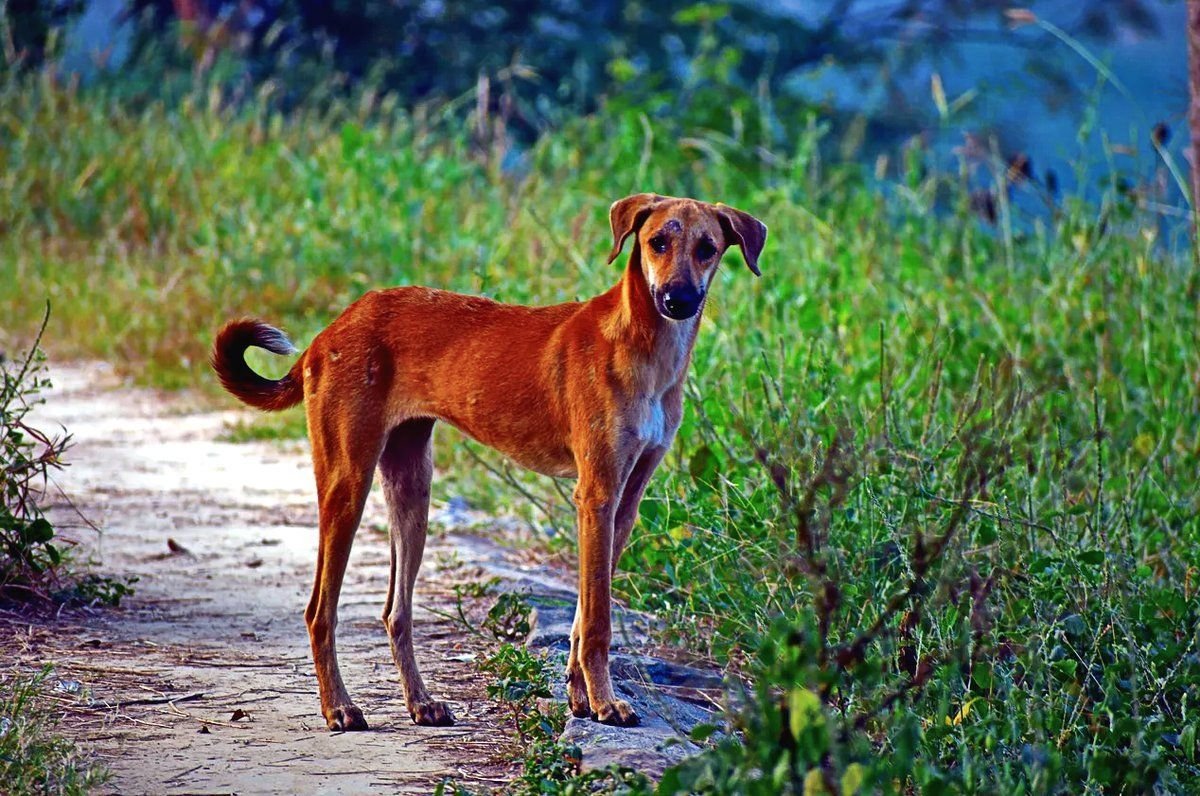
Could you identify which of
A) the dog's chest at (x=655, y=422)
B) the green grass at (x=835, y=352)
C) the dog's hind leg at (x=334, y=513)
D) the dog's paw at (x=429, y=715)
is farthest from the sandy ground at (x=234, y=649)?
the dog's chest at (x=655, y=422)

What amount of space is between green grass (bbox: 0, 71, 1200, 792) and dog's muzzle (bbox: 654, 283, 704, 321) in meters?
0.62

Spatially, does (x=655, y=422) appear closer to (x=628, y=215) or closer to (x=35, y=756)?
(x=628, y=215)

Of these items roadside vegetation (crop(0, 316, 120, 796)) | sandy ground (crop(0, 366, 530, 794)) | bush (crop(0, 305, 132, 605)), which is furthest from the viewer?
bush (crop(0, 305, 132, 605))

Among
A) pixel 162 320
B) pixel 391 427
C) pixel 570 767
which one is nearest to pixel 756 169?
pixel 162 320

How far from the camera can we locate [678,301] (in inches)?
160

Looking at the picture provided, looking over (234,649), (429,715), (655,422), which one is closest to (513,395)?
(655,422)

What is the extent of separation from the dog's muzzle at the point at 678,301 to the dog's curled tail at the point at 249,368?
1.19 metres

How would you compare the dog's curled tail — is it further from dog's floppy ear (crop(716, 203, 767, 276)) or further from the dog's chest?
dog's floppy ear (crop(716, 203, 767, 276))

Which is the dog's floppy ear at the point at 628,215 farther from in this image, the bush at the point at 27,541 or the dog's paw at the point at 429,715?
the bush at the point at 27,541

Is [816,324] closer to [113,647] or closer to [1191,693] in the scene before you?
[1191,693]

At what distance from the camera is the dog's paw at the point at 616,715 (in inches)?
163

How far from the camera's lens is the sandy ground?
390cm

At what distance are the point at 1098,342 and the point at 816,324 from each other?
1483 millimetres

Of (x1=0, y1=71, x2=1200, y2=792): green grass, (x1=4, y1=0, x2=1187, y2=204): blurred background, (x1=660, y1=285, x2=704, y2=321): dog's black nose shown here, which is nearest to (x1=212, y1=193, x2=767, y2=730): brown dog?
(x1=660, y1=285, x2=704, y2=321): dog's black nose
